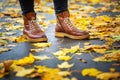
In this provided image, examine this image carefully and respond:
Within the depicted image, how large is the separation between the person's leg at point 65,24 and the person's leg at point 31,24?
217mm

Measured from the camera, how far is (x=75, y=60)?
1921mm

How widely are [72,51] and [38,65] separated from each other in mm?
376

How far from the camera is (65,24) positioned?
2.51 metres

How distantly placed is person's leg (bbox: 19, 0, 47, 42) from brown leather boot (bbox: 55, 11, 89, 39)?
0.21 metres

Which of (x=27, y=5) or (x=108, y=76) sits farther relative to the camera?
(x=27, y=5)

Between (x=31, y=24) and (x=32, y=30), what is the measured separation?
6 cm

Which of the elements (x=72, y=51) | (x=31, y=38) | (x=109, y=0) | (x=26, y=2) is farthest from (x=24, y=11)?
(x=109, y=0)

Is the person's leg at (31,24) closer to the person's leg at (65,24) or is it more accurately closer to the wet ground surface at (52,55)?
the wet ground surface at (52,55)

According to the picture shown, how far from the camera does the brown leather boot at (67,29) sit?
2.43m

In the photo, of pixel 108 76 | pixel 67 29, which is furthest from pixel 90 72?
pixel 67 29

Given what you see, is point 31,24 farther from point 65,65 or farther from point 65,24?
point 65,65

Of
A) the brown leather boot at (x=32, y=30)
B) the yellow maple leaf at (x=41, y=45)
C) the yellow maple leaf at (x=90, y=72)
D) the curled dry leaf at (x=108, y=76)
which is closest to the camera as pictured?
the curled dry leaf at (x=108, y=76)

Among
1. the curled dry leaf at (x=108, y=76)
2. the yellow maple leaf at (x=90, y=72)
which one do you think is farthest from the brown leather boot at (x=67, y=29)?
the curled dry leaf at (x=108, y=76)

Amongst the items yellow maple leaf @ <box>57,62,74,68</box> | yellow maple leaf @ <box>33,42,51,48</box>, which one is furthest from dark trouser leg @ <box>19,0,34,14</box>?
yellow maple leaf @ <box>57,62,74,68</box>
